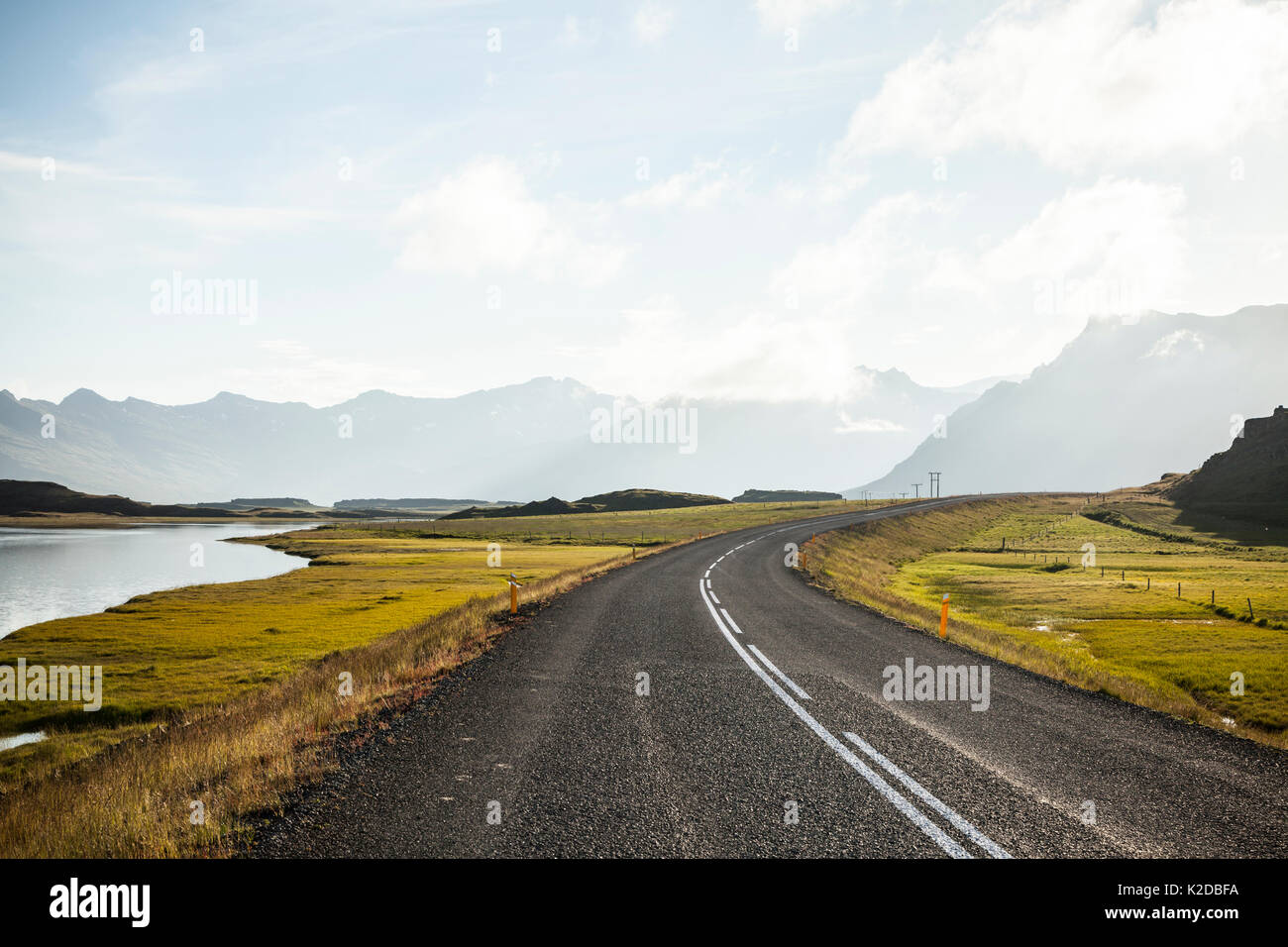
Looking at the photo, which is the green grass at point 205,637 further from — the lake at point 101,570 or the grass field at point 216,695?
the lake at point 101,570

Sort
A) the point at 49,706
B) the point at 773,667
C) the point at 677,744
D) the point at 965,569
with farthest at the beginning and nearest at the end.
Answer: the point at 965,569
the point at 49,706
the point at 773,667
the point at 677,744

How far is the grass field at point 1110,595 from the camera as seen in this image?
17.0 metres

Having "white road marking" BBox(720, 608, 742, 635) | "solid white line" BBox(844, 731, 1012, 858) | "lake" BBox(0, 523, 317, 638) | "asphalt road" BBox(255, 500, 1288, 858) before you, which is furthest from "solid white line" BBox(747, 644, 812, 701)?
→ "lake" BBox(0, 523, 317, 638)

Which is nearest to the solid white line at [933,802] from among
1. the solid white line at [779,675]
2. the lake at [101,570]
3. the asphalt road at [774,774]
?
the asphalt road at [774,774]

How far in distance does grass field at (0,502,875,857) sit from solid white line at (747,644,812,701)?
613cm

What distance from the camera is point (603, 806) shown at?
20.8ft

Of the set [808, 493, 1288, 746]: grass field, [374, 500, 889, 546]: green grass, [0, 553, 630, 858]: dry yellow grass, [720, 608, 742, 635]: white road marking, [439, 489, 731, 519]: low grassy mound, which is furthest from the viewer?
[439, 489, 731, 519]: low grassy mound

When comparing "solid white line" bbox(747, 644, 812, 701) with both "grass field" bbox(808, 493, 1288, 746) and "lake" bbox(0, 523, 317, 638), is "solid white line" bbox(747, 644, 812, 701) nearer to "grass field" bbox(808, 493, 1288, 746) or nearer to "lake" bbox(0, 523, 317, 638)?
"grass field" bbox(808, 493, 1288, 746)

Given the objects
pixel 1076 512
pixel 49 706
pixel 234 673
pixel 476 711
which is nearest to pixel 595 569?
pixel 234 673

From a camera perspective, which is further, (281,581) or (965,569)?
(965,569)

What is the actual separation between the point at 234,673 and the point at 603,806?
66.7ft

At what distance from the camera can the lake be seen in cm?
3966
